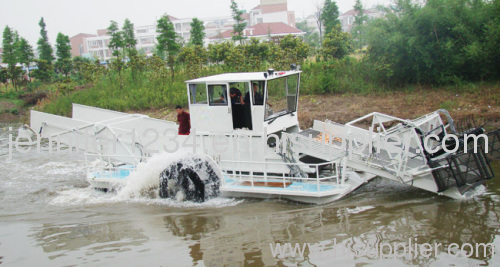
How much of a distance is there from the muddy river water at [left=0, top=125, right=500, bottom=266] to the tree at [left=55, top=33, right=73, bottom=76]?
32.4m

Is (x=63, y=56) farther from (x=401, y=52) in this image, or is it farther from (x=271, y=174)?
(x=271, y=174)

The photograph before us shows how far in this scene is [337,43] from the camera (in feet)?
75.9

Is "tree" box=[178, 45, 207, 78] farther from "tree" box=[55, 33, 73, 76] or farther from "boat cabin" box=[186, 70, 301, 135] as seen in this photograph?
"tree" box=[55, 33, 73, 76]

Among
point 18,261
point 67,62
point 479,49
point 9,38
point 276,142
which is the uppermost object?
point 9,38

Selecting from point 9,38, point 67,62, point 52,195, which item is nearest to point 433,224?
point 52,195

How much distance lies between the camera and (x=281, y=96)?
10.7 metres

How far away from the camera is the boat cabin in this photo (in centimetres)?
966

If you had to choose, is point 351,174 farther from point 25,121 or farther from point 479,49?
point 25,121

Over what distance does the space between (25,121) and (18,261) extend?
22.1 meters

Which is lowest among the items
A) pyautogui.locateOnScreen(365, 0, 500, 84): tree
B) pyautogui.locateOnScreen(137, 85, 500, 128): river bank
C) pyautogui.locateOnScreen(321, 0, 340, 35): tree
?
pyautogui.locateOnScreen(137, 85, 500, 128): river bank

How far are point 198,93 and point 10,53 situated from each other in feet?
117

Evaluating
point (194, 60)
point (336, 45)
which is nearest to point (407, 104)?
point (336, 45)

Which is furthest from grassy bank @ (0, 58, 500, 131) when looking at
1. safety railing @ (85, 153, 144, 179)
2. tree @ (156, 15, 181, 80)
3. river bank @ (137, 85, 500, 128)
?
safety railing @ (85, 153, 144, 179)

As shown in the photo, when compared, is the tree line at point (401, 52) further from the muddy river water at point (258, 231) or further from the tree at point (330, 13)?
the tree at point (330, 13)
